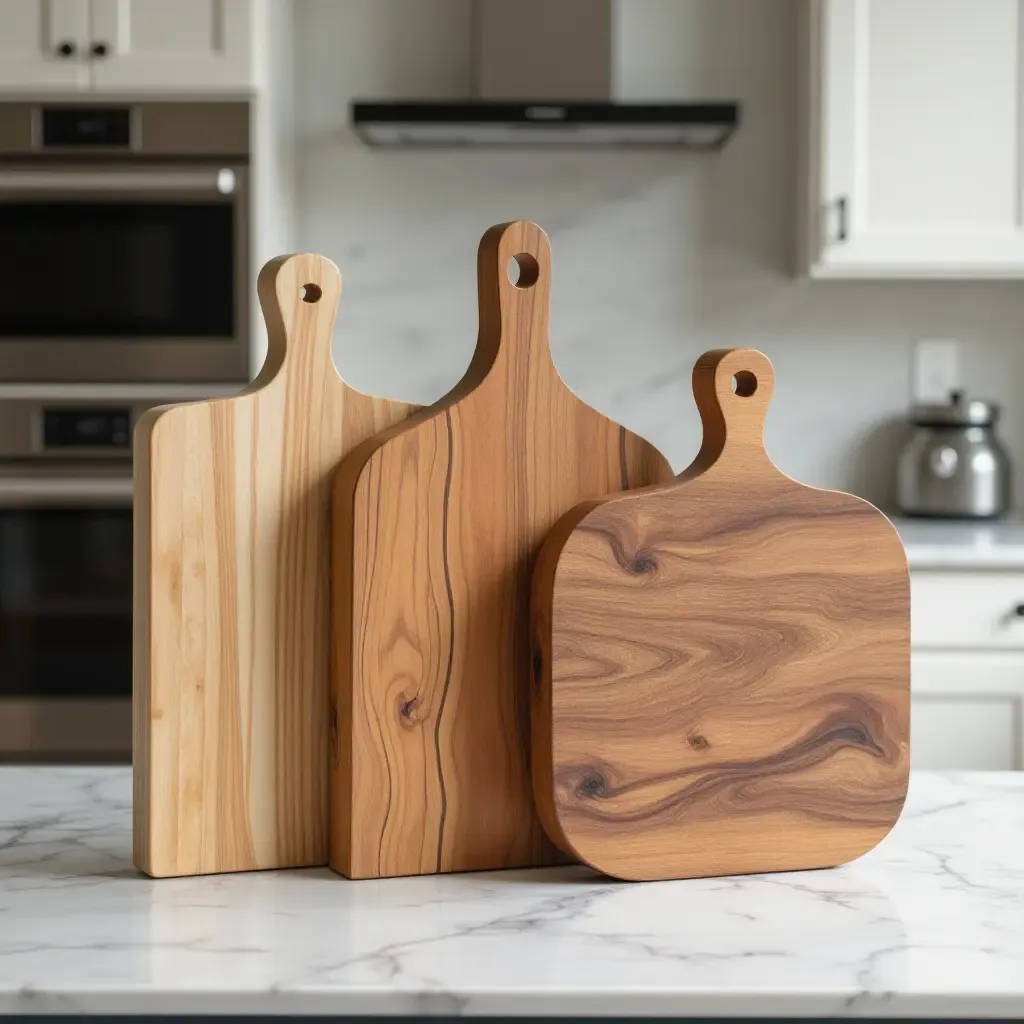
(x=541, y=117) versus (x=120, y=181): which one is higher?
(x=541, y=117)

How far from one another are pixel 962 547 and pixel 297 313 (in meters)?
Result: 1.78

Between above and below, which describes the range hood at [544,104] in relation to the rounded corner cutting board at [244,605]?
above

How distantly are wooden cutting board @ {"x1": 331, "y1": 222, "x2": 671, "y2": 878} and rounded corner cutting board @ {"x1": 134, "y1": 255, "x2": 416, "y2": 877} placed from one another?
0.02m

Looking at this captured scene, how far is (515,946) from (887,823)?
10.4 inches

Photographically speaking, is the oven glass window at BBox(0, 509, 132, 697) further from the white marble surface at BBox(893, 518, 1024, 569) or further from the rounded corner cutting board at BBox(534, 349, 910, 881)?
the rounded corner cutting board at BBox(534, 349, 910, 881)

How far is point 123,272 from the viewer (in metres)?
2.31

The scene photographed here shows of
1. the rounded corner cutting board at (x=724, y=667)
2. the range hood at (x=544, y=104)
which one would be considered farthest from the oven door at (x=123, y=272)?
the rounded corner cutting board at (x=724, y=667)

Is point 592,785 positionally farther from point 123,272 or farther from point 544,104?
point 544,104

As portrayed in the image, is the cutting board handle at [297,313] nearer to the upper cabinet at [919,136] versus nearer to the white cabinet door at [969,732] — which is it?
the white cabinet door at [969,732]

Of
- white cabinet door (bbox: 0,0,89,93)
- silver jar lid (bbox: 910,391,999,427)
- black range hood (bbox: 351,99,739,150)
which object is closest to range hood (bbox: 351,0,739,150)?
black range hood (bbox: 351,99,739,150)

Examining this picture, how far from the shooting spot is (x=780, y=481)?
778mm

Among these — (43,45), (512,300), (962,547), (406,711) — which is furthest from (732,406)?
(43,45)

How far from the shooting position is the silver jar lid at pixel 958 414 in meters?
2.66

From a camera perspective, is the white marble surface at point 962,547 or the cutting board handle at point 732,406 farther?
the white marble surface at point 962,547
